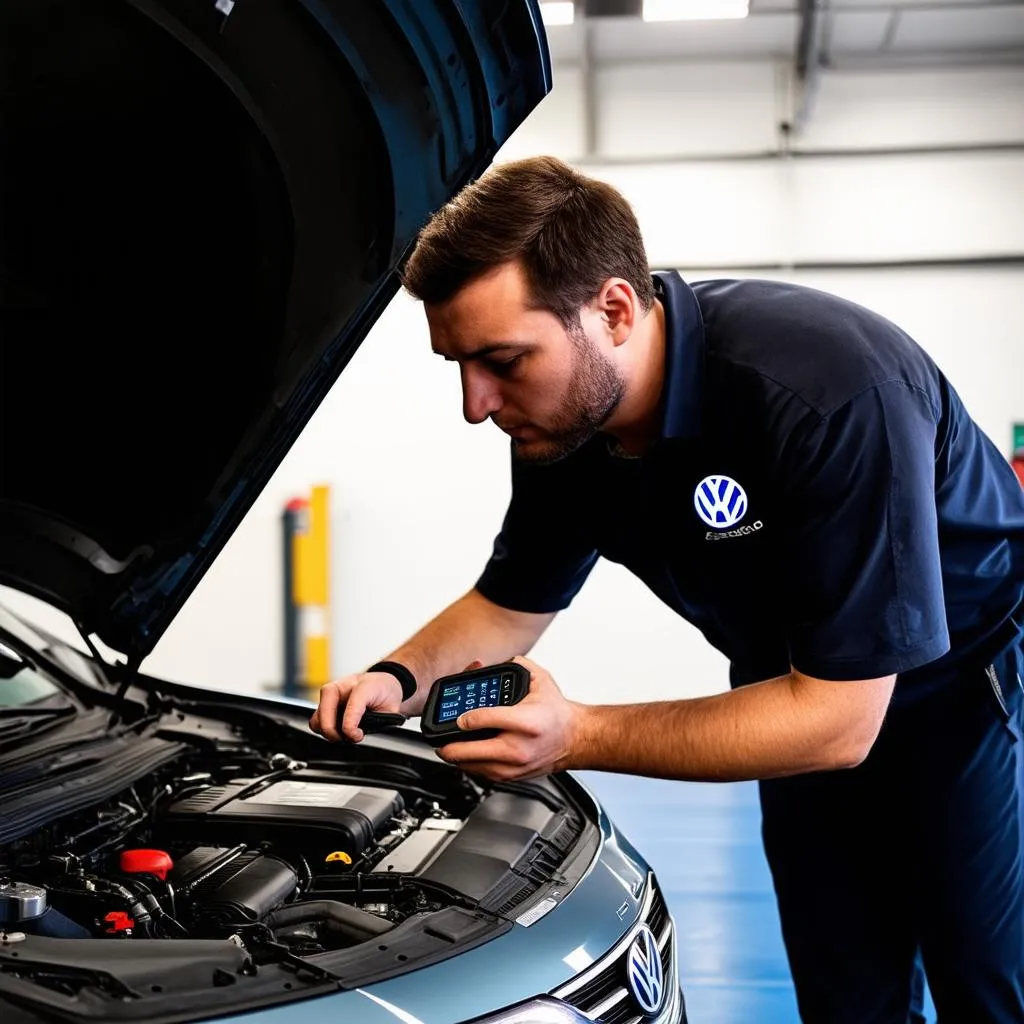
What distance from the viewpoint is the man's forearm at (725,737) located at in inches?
54.4

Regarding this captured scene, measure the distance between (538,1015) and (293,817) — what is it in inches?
22.7

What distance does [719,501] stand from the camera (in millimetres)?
1562

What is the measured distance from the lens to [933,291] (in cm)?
605

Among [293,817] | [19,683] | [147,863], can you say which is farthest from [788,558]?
[19,683]

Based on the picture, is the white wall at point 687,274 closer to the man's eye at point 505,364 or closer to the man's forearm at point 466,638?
the man's forearm at point 466,638

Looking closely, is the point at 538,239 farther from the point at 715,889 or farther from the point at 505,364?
the point at 715,889

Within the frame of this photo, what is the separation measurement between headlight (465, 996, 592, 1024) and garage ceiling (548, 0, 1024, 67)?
5.20 metres

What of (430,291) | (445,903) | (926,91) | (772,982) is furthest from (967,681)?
(926,91)

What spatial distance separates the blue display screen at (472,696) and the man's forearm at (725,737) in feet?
0.33

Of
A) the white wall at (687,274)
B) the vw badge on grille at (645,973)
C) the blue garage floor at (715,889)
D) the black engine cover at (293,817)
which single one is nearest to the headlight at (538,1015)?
the vw badge on grille at (645,973)

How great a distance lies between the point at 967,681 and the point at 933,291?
15.9 ft

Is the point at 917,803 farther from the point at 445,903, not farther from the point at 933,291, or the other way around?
the point at 933,291

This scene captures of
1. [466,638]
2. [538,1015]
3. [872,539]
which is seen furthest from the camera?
[466,638]

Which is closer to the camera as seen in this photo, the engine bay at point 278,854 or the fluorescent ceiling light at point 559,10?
the engine bay at point 278,854
